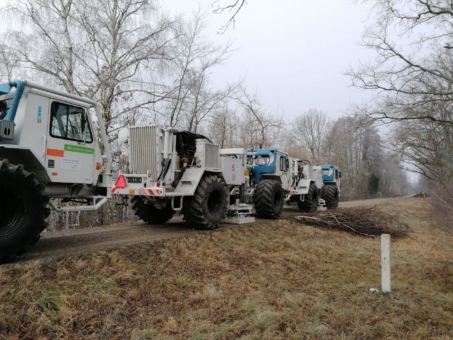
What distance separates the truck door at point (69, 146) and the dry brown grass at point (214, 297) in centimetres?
152

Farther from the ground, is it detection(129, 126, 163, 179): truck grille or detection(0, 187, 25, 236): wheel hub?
detection(129, 126, 163, 179): truck grille

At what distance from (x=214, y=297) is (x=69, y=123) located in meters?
3.99

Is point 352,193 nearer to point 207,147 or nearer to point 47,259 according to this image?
point 207,147

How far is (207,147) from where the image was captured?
31.7 ft

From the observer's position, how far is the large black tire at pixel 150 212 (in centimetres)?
1034

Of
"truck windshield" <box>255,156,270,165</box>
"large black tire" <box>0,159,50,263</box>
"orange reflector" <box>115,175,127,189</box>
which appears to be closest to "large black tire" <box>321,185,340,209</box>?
"truck windshield" <box>255,156,270,165</box>

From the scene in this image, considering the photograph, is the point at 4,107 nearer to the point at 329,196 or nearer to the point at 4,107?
the point at 4,107

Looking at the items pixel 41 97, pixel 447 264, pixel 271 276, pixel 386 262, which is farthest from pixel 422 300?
pixel 41 97

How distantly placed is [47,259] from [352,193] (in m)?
50.6

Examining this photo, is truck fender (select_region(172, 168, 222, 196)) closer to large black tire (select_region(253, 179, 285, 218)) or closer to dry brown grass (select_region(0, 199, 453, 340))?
dry brown grass (select_region(0, 199, 453, 340))

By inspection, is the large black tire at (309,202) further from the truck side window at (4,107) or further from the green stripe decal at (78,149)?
the truck side window at (4,107)

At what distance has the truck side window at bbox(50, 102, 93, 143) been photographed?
20.9ft

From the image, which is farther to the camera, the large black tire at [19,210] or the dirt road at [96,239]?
the dirt road at [96,239]

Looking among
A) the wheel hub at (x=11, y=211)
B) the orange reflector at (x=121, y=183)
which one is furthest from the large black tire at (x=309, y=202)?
the wheel hub at (x=11, y=211)
